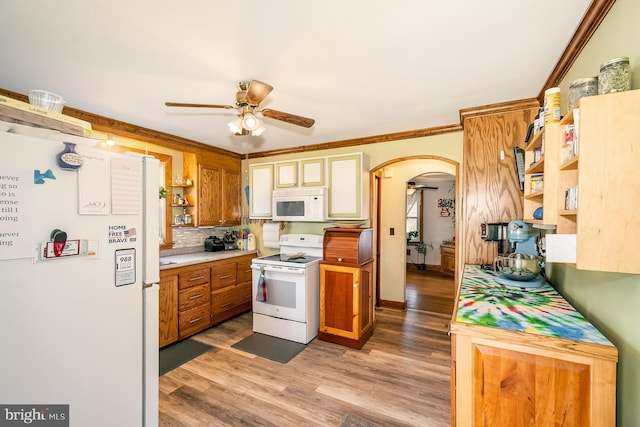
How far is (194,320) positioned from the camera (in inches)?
125

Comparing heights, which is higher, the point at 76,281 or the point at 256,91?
the point at 256,91

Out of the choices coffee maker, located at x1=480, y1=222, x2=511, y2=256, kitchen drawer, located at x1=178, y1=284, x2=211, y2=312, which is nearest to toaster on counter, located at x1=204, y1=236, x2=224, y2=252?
kitchen drawer, located at x1=178, y1=284, x2=211, y2=312

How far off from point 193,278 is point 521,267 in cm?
319

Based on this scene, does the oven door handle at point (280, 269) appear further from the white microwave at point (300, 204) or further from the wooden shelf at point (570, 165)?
the wooden shelf at point (570, 165)

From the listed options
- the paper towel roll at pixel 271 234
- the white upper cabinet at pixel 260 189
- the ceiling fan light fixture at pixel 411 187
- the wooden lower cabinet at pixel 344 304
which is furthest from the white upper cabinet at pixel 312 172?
the ceiling fan light fixture at pixel 411 187

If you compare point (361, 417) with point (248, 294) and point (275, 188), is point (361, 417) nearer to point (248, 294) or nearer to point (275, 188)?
point (248, 294)

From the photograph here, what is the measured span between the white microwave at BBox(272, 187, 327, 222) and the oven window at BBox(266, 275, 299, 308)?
86 centimetres

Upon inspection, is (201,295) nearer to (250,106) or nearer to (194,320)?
(194,320)

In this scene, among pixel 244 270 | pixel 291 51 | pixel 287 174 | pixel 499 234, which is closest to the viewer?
pixel 291 51

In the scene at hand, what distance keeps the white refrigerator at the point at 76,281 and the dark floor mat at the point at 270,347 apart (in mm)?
1541

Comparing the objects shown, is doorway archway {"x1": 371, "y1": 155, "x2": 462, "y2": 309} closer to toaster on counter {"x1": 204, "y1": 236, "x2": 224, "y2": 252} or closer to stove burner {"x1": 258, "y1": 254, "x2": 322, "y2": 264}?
stove burner {"x1": 258, "y1": 254, "x2": 322, "y2": 264}

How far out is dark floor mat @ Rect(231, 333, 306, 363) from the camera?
2.76m

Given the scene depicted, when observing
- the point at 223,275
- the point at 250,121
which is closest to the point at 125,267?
the point at 250,121

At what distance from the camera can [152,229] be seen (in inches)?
53.2
